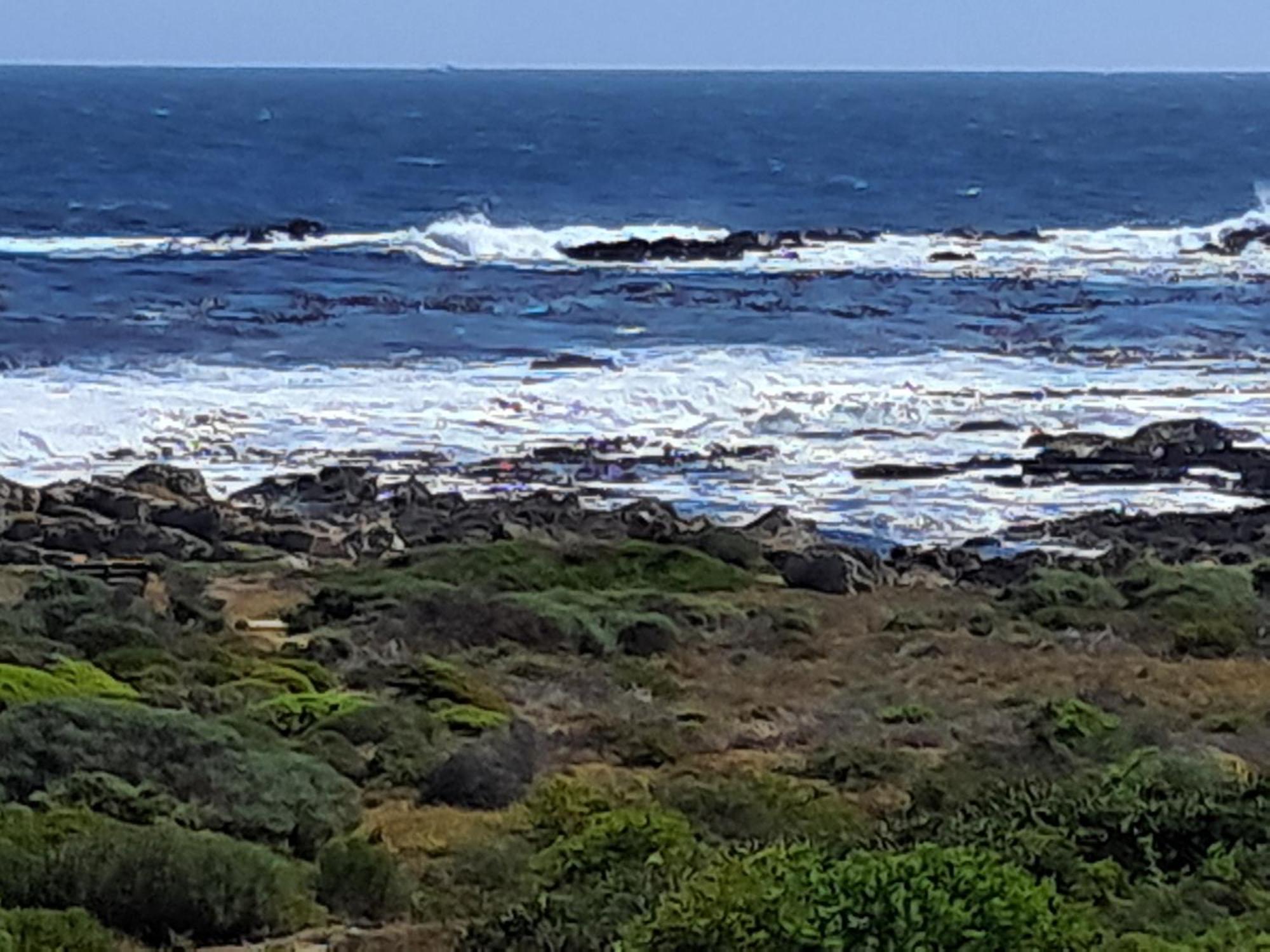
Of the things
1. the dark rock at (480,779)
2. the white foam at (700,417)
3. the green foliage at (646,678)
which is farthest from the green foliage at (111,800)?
the white foam at (700,417)

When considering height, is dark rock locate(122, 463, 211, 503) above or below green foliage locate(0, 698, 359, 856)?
below

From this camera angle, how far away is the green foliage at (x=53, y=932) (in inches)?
293

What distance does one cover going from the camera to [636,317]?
144 ft

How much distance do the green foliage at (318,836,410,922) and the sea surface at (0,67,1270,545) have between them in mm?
14216

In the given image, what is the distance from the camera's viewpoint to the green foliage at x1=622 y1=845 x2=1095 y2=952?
6.23 metres

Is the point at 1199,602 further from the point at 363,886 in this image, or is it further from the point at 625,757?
the point at 363,886

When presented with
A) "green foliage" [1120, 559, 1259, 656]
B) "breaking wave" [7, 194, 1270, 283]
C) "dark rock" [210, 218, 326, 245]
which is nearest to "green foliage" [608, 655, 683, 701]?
"green foliage" [1120, 559, 1259, 656]

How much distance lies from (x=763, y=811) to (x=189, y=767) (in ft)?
8.06

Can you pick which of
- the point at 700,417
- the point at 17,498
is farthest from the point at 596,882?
the point at 700,417

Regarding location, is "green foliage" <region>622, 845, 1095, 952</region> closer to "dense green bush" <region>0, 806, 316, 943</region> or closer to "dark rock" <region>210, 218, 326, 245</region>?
"dense green bush" <region>0, 806, 316, 943</region>

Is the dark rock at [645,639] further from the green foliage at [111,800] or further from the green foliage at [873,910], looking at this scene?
the green foliage at [873,910]

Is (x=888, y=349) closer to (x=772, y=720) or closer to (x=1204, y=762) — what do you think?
(x=772, y=720)

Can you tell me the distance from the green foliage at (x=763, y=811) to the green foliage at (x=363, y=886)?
1281 millimetres

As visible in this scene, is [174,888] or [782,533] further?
[782,533]
